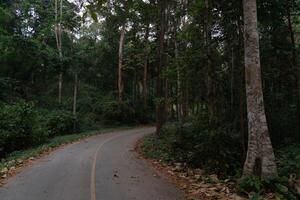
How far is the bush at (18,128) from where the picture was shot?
21406 millimetres

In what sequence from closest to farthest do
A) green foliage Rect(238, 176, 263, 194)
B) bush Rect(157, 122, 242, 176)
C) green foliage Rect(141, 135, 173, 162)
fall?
green foliage Rect(238, 176, 263, 194)
bush Rect(157, 122, 242, 176)
green foliage Rect(141, 135, 173, 162)

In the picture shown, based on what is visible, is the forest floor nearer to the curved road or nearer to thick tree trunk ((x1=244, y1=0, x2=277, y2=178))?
the curved road

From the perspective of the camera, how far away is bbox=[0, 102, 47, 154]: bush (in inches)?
843

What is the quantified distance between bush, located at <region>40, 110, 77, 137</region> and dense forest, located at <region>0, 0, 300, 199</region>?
97 mm

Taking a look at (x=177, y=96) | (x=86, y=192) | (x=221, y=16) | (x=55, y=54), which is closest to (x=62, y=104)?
(x=55, y=54)

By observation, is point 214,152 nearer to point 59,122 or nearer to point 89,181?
point 89,181

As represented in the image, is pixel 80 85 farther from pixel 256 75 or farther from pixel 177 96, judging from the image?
pixel 256 75

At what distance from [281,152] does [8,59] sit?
26.5 m

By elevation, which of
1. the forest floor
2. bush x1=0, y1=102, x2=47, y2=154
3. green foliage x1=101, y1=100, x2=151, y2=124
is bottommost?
the forest floor

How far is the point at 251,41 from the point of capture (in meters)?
10.2

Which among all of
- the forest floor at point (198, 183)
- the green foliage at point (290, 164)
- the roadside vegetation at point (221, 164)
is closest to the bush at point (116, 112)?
the roadside vegetation at point (221, 164)

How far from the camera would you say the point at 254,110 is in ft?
33.1

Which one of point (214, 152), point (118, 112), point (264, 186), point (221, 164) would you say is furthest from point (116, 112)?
point (264, 186)

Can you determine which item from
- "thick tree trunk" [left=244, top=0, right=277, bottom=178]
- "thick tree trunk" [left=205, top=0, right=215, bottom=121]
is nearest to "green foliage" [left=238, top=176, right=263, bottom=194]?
"thick tree trunk" [left=244, top=0, right=277, bottom=178]
